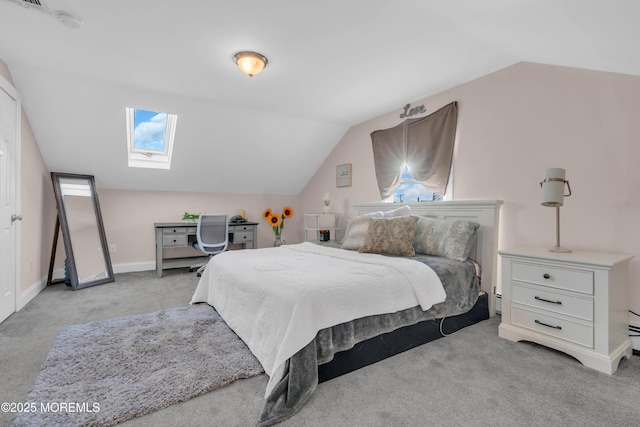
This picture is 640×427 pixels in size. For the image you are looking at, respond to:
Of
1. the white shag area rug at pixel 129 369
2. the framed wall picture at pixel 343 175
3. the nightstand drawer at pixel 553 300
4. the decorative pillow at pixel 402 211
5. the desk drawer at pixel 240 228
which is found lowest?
the white shag area rug at pixel 129 369

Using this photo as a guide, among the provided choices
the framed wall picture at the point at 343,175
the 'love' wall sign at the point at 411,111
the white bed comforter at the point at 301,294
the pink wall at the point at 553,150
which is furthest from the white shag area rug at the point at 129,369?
the 'love' wall sign at the point at 411,111

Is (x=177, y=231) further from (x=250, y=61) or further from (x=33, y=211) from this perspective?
(x=250, y=61)

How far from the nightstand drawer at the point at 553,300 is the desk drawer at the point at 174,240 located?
12.9 feet

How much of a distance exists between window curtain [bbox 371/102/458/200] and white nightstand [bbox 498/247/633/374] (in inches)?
52.8

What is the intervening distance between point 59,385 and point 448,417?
199cm

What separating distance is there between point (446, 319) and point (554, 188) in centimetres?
124

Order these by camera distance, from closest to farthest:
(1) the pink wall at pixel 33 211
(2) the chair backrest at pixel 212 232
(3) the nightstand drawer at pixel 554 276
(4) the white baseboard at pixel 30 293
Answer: (3) the nightstand drawer at pixel 554 276, (4) the white baseboard at pixel 30 293, (1) the pink wall at pixel 33 211, (2) the chair backrest at pixel 212 232

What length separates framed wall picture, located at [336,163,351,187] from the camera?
4.69 m

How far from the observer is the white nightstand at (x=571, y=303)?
5.88 feet

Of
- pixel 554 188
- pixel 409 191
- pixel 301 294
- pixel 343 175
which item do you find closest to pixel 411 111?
pixel 409 191

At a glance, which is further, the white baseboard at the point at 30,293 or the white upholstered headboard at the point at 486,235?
the white baseboard at the point at 30,293

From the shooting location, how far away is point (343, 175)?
479cm

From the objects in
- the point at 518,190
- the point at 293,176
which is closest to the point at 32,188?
the point at 293,176

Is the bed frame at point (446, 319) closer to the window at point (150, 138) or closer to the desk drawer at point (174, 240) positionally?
the desk drawer at point (174, 240)
